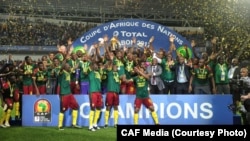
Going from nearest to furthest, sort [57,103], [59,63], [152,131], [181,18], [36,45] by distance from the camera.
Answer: [152,131] → [57,103] → [59,63] → [36,45] → [181,18]

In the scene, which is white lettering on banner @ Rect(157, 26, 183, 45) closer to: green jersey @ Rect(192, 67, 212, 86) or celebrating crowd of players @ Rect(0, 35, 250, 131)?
celebrating crowd of players @ Rect(0, 35, 250, 131)

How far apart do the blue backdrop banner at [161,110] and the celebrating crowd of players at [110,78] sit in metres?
0.32

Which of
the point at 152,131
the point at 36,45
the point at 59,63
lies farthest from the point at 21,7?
the point at 152,131

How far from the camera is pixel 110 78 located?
32.1 ft

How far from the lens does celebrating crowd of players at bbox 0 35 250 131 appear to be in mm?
9555

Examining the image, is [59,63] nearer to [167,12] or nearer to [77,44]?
[77,44]

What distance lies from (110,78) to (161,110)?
1.45m

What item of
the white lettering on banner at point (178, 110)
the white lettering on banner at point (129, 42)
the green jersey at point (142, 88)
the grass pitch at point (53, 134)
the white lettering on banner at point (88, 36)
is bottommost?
the grass pitch at point (53, 134)

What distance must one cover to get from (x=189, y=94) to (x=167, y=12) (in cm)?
2500

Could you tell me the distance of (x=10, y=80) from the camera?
10.3m

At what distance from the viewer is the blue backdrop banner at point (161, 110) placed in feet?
32.5

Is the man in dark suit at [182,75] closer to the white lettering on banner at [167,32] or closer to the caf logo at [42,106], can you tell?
the white lettering on banner at [167,32]

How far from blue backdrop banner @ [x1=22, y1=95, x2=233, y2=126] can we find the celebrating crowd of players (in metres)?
0.32

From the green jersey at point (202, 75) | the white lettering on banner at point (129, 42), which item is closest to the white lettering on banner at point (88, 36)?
the white lettering on banner at point (129, 42)
